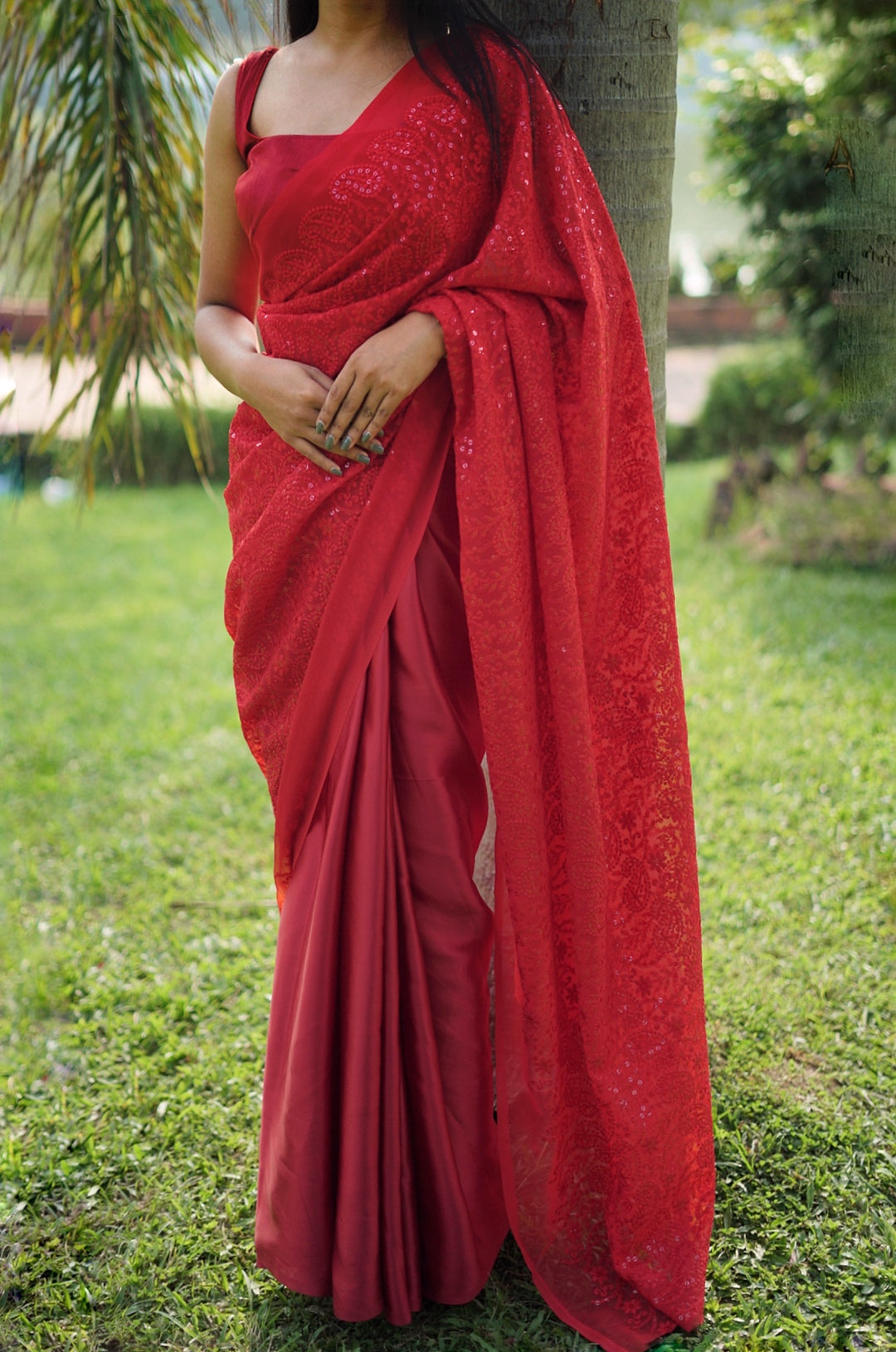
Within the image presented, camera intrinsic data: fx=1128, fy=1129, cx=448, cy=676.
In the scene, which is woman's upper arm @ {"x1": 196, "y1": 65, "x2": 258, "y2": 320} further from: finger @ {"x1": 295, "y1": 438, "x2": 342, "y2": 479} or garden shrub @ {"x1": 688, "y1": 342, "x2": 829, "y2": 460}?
garden shrub @ {"x1": 688, "y1": 342, "x2": 829, "y2": 460}

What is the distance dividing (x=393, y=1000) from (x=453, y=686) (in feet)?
1.47

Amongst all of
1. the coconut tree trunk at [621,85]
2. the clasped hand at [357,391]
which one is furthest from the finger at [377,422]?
the coconut tree trunk at [621,85]

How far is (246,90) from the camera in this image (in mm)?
1632

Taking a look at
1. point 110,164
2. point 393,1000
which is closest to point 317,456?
point 393,1000

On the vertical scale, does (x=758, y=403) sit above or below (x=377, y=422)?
above

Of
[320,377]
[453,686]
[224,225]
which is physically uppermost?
[224,225]

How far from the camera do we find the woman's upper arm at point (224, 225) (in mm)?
1649

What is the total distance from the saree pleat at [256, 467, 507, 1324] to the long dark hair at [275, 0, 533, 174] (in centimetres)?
51

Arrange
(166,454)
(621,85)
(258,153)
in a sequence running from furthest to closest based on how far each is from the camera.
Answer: (166,454) → (621,85) → (258,153)

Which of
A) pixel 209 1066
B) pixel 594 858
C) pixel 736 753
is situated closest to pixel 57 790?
pixel 209 1066

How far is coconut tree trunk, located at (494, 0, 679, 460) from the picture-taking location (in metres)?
1.70

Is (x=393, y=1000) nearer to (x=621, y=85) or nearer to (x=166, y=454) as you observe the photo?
(x=621, y=85)

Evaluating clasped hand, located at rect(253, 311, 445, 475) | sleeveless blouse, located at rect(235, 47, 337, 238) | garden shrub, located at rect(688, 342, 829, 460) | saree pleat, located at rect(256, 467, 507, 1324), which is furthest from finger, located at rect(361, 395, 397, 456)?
garden shrub, located at rect(688, 342, 829, 460)

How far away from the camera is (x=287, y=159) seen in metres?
1.52
